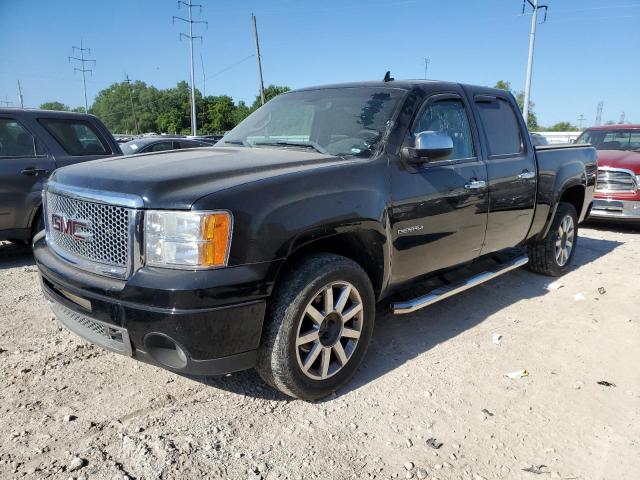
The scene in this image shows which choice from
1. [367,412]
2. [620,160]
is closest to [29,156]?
[367,412]

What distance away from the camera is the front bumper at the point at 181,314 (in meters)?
2.39

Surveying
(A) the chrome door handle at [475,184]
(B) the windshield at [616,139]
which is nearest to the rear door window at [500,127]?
(A) the chrome door handle at [475,184]

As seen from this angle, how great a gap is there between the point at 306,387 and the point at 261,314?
587 millimetres

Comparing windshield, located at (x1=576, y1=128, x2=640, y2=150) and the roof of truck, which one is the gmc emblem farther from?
windshield, located at (x1=576, y1=128, x2=640, y2=150)

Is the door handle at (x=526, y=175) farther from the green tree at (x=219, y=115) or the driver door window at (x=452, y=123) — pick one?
the green tree at (x=219, y=115)

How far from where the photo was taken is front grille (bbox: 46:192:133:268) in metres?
2.57

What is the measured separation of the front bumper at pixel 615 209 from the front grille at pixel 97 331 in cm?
808

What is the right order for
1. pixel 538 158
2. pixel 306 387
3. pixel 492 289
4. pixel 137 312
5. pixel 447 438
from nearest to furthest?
1. pixel 137 312
2. pixel 447 438
3. pixel 306 387
4. pixel 538 158
5. pixel 492 289

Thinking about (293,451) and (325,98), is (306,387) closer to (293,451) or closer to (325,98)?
(293,451)

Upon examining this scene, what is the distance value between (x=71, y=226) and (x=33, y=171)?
344cm

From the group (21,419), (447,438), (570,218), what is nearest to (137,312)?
(21,419)

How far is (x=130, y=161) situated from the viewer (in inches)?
124

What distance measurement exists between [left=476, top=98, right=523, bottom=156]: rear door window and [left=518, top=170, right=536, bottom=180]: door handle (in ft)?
0.63

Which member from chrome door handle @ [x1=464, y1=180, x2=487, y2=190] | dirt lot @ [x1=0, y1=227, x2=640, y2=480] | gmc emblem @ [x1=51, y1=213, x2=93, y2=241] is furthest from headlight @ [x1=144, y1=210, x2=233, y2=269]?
chrome door handle @ [x1=464, y1=180, x2=487, y2=190]
